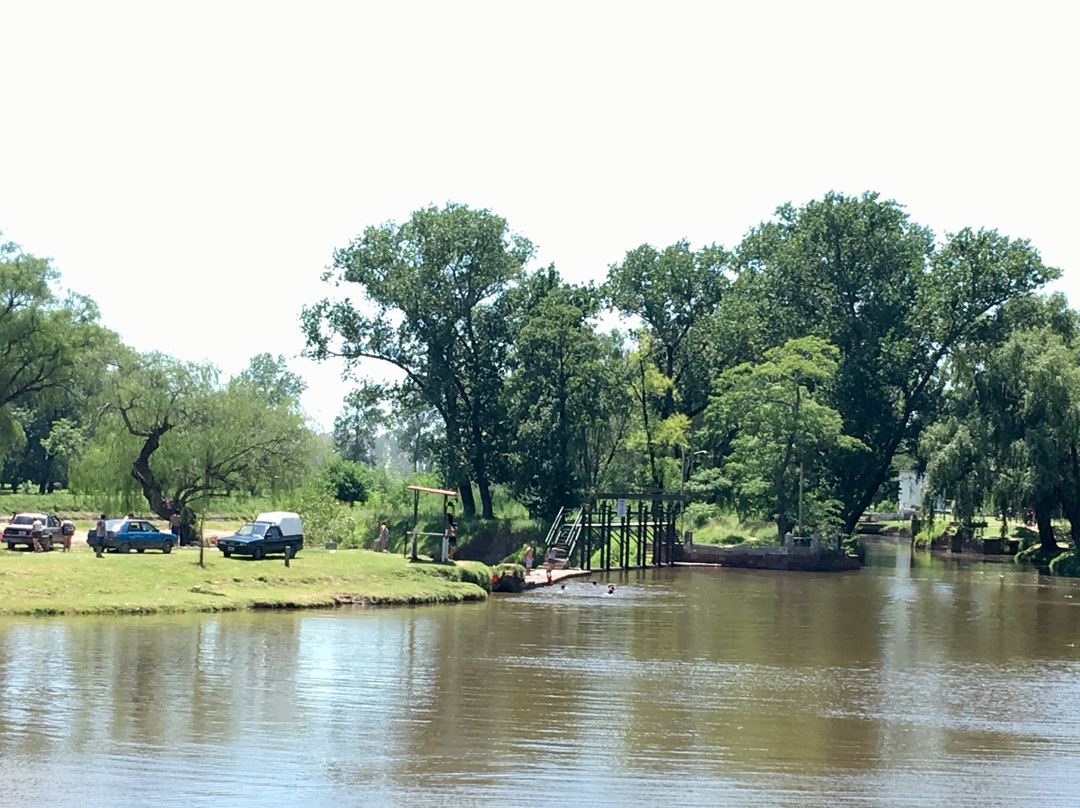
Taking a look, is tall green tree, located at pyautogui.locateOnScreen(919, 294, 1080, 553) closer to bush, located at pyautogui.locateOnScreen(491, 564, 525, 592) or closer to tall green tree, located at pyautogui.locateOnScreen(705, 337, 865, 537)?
A: tall green tree, located at pyautogui.locateOnScreen(705, 337, 865, 537)

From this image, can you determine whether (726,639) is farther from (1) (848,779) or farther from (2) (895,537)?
(2) (895,537)

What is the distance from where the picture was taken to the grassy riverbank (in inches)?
1357

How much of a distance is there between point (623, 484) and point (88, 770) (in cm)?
6950

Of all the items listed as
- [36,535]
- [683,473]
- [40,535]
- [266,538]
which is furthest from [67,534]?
[683,473]

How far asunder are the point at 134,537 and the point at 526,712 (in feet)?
91.0

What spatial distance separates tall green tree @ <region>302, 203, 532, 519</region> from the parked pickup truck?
3283 centimetres

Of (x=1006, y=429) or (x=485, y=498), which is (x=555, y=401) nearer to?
(x=485, y=498)

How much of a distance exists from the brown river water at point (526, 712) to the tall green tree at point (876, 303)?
43.7m

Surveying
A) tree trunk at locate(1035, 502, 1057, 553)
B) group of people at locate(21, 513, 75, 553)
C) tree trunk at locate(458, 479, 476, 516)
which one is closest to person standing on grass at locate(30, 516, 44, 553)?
group of people at locate(21, 513, 75, 553)

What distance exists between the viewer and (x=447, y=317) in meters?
80.1

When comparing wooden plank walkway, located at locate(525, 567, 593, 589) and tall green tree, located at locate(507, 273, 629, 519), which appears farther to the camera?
tall green tree, located at locate(507, 273, 629, 519)

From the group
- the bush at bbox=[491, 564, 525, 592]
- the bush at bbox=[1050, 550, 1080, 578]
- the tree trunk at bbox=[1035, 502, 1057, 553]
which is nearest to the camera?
the bush at bbox=[491, 564, 525, 592]

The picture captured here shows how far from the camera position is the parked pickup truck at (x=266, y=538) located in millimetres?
44500

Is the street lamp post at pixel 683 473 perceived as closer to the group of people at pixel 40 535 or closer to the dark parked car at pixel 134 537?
the dark parked car at pixel 134 537
